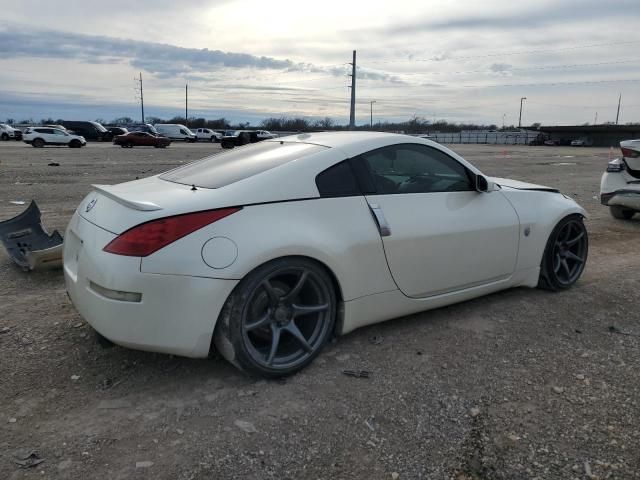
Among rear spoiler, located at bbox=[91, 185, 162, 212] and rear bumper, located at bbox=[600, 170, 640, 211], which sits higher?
rear spoiler, located at bbox=[91, 185, 162, 212]

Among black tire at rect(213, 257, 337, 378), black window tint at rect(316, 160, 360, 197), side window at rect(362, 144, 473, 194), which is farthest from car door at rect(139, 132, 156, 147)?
black tire at rect(213, 257, 337, 378)

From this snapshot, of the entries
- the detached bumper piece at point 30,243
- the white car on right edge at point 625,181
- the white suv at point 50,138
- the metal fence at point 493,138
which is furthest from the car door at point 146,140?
the metal fence at point 493,138

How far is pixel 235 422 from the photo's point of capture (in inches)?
110

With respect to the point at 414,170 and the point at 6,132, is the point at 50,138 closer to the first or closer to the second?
the point at 6,132

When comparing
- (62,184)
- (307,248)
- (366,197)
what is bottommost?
(62,184)

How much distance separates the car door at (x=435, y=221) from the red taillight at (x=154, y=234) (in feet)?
4.04

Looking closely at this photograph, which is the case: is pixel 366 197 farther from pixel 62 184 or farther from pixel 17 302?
pixel 62 184

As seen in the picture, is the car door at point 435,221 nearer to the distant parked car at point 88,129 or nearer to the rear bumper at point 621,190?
the rear bumper at point 621,190

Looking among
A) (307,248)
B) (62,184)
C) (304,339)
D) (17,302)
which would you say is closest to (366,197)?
(307,248)

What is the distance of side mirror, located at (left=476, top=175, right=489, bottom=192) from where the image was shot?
4.18 m

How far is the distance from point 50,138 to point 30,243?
33746 mm

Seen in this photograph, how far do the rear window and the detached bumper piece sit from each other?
1884 mm

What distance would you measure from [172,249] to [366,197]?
137 cm

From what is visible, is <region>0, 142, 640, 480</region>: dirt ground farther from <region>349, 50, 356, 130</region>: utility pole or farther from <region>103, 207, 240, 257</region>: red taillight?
<region>349, 50, 356, 130</region>: utility pole
